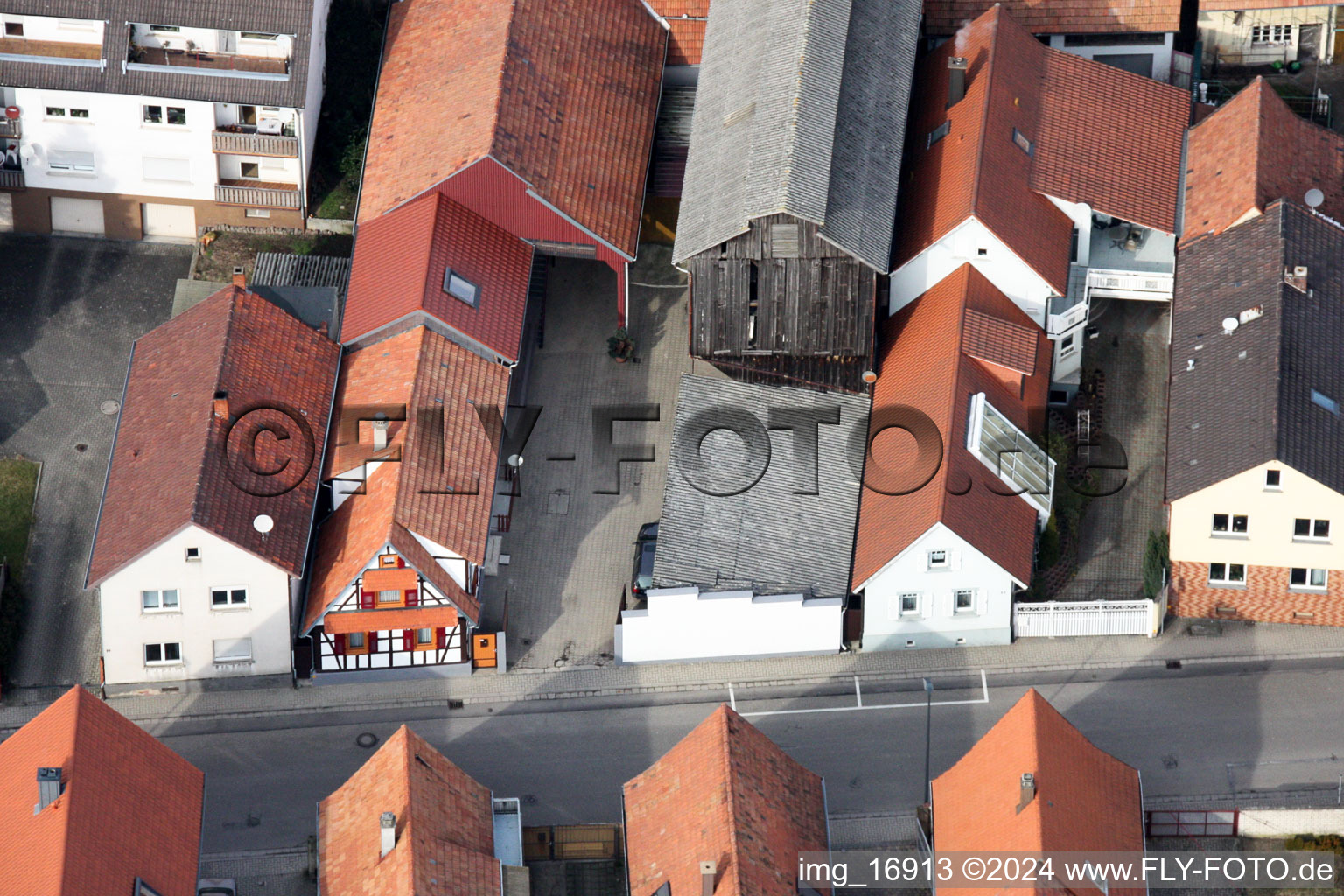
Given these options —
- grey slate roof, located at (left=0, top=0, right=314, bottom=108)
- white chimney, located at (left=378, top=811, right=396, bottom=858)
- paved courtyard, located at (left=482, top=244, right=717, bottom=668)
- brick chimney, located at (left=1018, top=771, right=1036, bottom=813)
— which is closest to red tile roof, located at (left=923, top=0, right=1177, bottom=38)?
paved courtyard, located at (left=482, top=244, right=717, bottom=668)

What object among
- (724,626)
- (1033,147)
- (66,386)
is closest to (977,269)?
(1033,147)

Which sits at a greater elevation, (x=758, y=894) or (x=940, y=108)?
(x=940, y=108)

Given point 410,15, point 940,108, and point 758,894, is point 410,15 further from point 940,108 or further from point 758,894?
point 758,894

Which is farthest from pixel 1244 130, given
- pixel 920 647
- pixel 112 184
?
pixel 112 184

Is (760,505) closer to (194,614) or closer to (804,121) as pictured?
(804,121)

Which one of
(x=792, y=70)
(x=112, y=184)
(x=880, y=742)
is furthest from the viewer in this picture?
(x=112, y=184)
